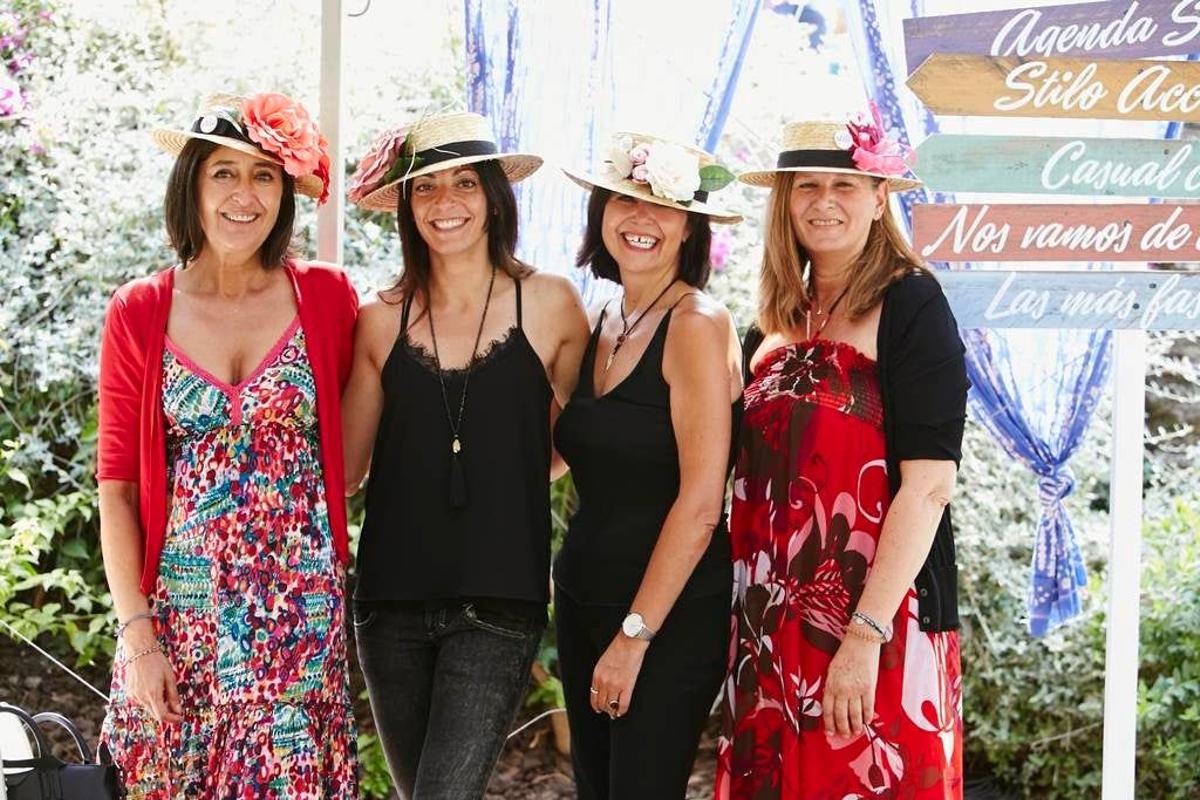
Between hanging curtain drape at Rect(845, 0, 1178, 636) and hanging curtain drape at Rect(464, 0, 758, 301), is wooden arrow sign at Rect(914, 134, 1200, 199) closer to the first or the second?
hanging curtain drape at Rect(845, 0, 1178, 636)

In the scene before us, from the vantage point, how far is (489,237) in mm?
2805

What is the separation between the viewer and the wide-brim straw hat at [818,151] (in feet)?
8.87

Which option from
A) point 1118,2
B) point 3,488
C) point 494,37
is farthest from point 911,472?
point 3,488

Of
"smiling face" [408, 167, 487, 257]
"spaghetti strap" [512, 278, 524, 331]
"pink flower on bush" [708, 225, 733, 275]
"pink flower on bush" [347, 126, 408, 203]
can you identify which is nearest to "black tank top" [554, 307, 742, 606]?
"spaghetti strap" [512, 278, 524, 331]

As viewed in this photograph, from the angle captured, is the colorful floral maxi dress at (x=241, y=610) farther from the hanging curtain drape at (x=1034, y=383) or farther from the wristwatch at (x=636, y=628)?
the hanging curtain drape at (x=1034, y=383)

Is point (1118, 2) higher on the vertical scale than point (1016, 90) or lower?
higher

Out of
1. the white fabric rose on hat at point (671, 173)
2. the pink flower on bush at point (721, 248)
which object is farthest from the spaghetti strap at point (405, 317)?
the pink flower on bush at point (721, 248)

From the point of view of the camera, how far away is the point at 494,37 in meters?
3.52

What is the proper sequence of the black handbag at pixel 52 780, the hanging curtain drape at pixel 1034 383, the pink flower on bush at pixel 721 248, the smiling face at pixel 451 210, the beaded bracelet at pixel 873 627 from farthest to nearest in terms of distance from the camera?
the pink flower on bush at pixel 721 248 → the hanging curtain drape at pixel 1034 383 → the smiling face at pixel 451 210 → the beaded bracelet at pixel 873 627 → the black handbag at pixel 52 780

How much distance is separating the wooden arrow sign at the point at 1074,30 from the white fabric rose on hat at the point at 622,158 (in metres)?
0.88

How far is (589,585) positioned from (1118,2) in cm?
190

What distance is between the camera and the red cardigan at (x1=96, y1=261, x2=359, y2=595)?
2.63m

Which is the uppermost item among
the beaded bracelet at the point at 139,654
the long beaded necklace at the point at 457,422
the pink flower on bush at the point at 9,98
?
the pink flower on bush at the point at 9,98

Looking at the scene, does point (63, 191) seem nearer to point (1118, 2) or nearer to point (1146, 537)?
point (1118, 2)
